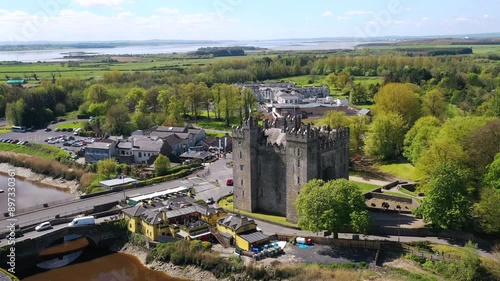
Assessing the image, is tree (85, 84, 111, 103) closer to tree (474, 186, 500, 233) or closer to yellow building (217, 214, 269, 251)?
yellow building (217, 214, 269, 251)

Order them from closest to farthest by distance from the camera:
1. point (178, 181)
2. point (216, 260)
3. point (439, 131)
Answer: point (216, 260)
point (439, 131)
point (178, 181)

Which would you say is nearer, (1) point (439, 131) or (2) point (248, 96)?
(1) point (439, 131)

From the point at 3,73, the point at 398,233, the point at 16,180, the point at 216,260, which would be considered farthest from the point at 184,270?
the point at 3,73

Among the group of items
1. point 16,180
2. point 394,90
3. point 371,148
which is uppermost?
point 394,90

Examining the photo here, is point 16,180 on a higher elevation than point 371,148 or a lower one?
lower

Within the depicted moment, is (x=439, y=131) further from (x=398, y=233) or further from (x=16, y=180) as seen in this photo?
(x=16, y=180)

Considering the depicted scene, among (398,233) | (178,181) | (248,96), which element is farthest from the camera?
(248,96)

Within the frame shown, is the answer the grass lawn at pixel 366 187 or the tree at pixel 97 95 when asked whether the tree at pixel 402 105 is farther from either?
the tree at pixel 97 95
